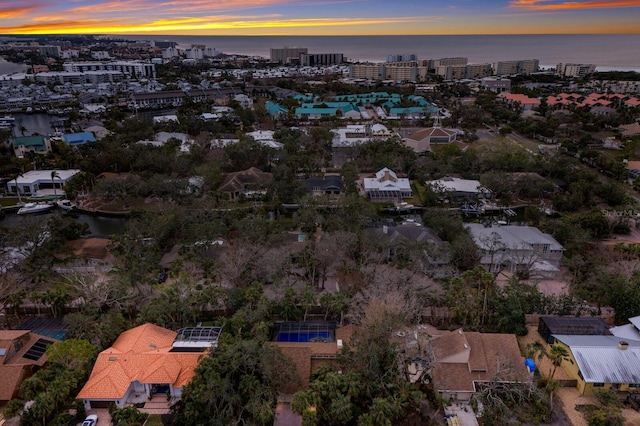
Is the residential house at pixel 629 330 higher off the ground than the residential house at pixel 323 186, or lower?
lower

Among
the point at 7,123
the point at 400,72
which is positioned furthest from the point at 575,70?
the point at 7,123

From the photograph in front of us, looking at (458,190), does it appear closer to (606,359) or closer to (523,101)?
(606,359)

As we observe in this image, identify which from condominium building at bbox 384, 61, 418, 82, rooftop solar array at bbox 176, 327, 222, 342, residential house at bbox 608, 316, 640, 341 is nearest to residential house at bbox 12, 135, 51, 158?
rooftop solar array at bbox 176, 327, 222, 342

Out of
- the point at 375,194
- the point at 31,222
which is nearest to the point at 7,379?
the point at 31,222

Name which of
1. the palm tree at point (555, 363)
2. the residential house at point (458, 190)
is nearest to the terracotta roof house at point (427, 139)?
the residential house at point (458, 190)

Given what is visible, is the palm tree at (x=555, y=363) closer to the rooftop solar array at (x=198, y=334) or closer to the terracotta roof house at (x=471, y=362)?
the terracotta roof house at (x=471, y=362)

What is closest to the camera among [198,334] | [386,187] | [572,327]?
[198,334]
